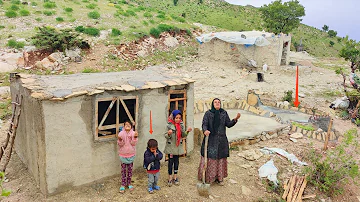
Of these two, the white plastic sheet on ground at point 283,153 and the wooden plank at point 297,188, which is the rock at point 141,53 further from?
the wooden plank at point 297,188

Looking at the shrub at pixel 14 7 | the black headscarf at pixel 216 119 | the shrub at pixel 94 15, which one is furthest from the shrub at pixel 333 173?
the shrub at pixel 14 7

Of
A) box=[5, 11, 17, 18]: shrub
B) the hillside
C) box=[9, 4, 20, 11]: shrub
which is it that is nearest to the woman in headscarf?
the hillside

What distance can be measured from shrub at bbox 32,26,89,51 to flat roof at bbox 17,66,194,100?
8.75 m

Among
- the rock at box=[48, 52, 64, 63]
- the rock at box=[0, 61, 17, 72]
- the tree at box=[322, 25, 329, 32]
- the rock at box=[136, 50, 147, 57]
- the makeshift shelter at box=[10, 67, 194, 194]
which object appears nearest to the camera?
the makeshift shelter at box=[10, 67, 194, 194]

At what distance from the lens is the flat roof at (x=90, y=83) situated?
5.08m

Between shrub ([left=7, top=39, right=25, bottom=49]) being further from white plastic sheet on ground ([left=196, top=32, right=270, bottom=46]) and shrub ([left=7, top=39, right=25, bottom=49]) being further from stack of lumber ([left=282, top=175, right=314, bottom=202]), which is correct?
stack of lumber ([left=282, top=175, right=314, bottom=202])

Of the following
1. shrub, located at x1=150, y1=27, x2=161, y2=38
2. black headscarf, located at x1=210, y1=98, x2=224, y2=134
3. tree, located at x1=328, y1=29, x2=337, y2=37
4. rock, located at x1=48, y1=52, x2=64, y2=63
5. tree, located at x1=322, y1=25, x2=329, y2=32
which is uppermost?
tree, located at x1=322, y1=25, x2=329, y2=32

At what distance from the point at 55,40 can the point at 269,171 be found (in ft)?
39.6

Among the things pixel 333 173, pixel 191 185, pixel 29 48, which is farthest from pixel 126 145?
pixel 29 48

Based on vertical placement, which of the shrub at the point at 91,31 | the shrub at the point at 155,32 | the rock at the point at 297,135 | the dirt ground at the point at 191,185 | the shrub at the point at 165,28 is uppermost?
the shrub at the point at 165,28

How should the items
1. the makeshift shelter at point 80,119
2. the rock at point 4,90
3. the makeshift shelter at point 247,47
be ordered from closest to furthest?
1. the makeshift shelter at point 80,119
2. the rock at point 4,90
3. the makeshift shelter at point 247,47

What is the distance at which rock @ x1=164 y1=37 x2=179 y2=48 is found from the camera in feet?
62.0

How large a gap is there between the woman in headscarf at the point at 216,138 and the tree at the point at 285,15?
21.1 m

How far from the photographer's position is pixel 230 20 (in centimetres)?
3631
